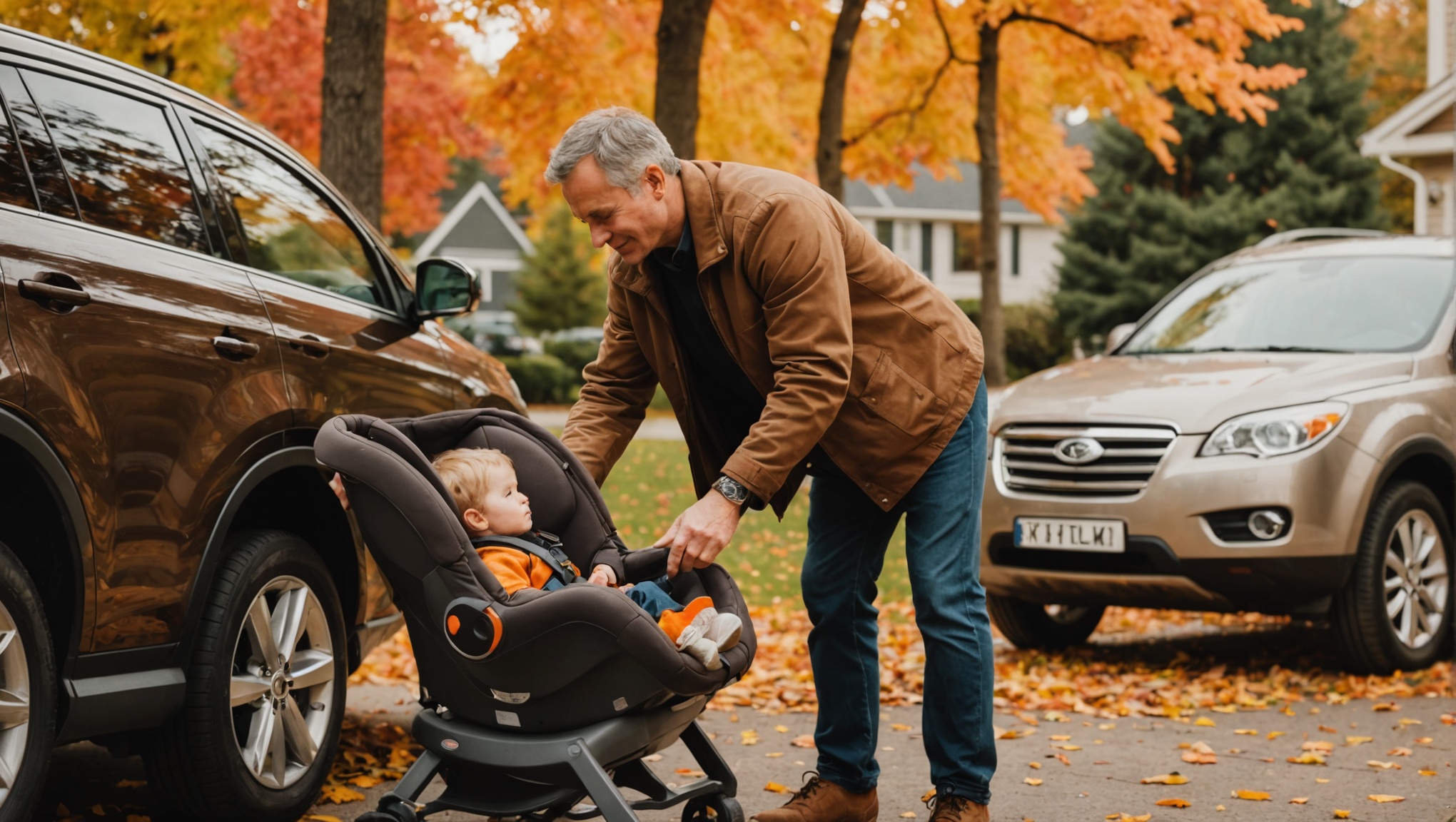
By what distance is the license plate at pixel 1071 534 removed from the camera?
611 cm

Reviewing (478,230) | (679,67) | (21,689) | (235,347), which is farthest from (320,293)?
(478,230)

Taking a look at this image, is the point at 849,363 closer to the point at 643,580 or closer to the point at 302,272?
the point at 643,580

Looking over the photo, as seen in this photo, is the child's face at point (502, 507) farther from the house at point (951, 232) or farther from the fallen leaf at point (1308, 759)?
the house at point (951, 232)

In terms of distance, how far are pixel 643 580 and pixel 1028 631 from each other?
3986 mm

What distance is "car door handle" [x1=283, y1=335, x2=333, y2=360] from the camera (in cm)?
407

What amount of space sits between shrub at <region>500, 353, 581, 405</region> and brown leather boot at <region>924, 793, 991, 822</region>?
79.6 feet

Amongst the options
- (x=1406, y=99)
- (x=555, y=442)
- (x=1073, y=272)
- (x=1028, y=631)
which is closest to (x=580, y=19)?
(x=1028, y=631)

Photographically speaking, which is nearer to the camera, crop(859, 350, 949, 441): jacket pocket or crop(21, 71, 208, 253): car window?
crop(21, 71, 208, 253): car window

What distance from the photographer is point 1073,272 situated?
1230 inches

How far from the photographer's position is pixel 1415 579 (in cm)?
638

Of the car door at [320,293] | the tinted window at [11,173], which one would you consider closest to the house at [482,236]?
the car door at [320,293]

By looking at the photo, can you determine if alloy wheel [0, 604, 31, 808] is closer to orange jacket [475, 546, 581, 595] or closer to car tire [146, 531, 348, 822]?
car tire [146, 531, 348, 822]

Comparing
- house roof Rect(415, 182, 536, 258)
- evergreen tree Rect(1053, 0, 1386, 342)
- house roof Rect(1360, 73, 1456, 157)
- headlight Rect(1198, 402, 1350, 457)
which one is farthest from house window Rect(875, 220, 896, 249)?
headlight Rect(1198, 402, 1350, 457)

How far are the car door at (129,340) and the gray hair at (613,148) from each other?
41.3 inches
